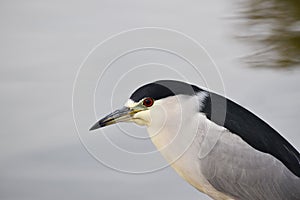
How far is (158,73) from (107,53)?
0.65 feet

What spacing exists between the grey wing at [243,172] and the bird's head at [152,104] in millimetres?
191

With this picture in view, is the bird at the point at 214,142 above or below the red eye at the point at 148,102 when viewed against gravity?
below

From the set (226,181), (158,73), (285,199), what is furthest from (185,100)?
(285,199)

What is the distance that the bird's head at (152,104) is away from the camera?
2912 mm

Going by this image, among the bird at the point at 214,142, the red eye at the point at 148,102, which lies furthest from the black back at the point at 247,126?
the red eye at the point at 148,102

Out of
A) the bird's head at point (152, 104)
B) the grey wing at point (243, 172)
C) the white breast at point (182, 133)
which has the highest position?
the bird's head at point (152, 104)

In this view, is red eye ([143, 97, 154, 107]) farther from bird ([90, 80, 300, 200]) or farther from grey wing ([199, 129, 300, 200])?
grey wing ([199, 129, 300, 200])

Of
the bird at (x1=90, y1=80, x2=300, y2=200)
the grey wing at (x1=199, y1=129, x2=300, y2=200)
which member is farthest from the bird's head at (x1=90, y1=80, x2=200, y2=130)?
the grey wing at (x1=199, y1=129, x2=300, y2=200)

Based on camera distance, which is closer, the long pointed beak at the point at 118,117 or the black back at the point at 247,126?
the long pointed beak at the point at 118,117

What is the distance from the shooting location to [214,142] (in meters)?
3.06

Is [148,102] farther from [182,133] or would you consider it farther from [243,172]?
[243,172]

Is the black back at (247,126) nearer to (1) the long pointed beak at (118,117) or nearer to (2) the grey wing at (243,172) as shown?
(2) the grey wing at (243,172)

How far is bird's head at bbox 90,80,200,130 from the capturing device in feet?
9.55

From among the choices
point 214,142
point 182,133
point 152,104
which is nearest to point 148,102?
point 152,104
